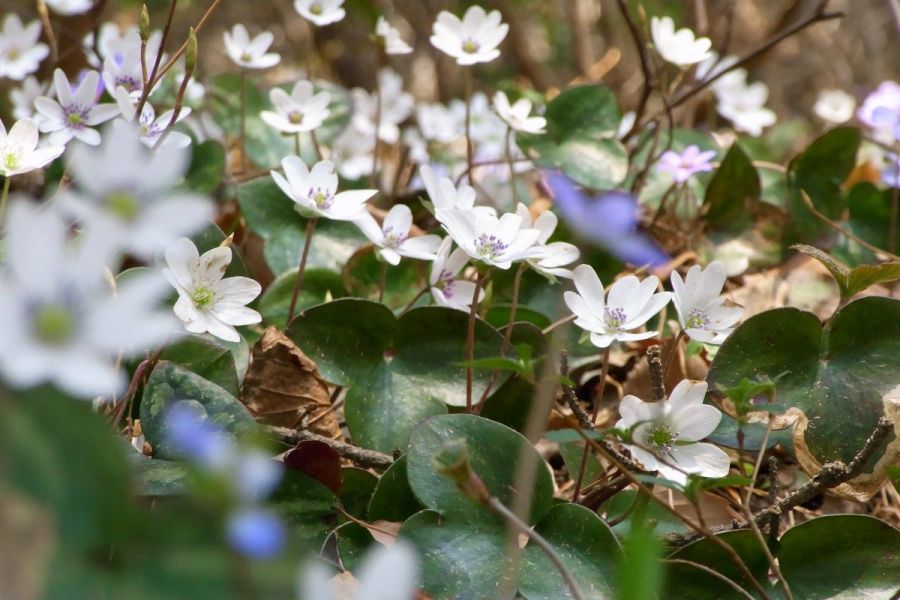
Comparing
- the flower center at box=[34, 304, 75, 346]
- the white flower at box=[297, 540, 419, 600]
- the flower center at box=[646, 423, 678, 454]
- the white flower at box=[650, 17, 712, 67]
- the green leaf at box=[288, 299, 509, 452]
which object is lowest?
the green leaf at box=[288, 299, 509, 452]

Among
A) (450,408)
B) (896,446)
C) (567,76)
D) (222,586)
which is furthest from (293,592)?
(567,76)

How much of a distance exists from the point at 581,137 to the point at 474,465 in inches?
29.9

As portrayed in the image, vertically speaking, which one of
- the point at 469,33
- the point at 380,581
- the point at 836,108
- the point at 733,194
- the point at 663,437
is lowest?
the point at 836,108

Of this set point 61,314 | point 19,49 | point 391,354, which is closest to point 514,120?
point 391,354

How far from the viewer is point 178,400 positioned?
A: 862 millimetres

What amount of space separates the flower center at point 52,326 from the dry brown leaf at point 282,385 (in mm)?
514

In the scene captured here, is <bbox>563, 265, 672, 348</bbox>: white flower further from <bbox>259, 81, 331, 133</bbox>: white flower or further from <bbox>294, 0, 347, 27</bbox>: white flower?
<bbox>294, 0, 347, 27</bbox>: white flower

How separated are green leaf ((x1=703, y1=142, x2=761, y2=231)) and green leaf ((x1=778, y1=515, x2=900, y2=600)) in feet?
2.29

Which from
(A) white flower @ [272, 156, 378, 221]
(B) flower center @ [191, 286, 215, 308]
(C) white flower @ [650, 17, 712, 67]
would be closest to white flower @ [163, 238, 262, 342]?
(B) flower center @ [191, 286, 215, 308]

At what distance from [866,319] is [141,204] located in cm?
78

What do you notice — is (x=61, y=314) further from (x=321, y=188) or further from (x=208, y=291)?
(x=321, y=188)

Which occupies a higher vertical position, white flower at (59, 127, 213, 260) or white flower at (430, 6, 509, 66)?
white flower at (59, 127, 213, 260)

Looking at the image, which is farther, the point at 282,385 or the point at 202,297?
the point at 282,385

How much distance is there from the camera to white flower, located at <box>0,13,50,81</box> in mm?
1412
